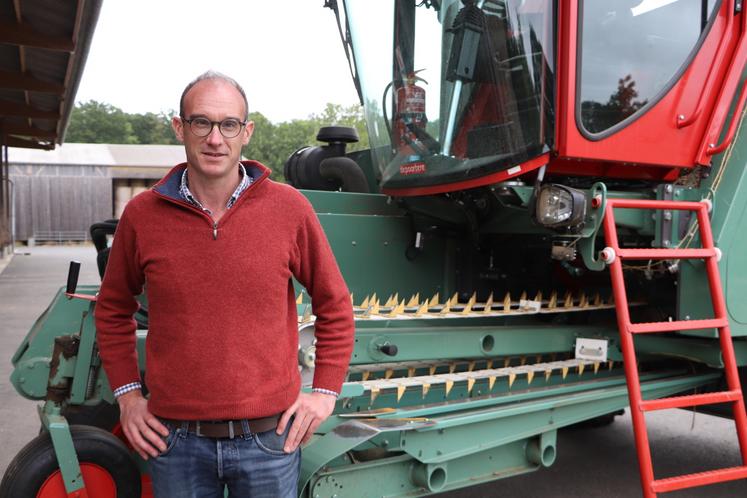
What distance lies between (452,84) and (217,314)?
212cm

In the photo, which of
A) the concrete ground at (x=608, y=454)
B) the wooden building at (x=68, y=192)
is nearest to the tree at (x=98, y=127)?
the wooden building at (x=68, y=192)

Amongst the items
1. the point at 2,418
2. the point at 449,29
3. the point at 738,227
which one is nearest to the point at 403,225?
the point at 449,29

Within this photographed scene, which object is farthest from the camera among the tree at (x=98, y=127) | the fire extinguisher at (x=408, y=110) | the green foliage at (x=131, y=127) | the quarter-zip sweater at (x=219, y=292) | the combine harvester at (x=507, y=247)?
the tree at (x=98, y=127)

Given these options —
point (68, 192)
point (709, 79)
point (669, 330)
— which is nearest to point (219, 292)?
point (669, 330)

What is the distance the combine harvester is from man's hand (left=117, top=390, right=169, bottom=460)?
69 cm

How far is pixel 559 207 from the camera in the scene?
3309 mm

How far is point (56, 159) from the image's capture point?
3197cm

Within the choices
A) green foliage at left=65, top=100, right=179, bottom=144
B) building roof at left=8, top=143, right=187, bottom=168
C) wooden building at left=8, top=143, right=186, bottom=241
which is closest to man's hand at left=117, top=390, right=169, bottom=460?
wooden building at left=8, top=143, right=186, bottom=241

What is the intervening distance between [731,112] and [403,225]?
181 centimetres

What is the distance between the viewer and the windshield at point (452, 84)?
10.7ft

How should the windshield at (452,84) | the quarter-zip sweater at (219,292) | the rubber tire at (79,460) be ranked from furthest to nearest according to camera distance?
the windshield at (452,84) < the rubber tire at (79,460) < the quarter-zip sweater at (219,292)

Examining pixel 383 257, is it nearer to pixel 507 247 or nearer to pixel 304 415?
pixel 507 247

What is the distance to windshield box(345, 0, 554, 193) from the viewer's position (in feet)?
10.7

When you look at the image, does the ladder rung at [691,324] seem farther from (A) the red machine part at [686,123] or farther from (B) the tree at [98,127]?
(B) the tree at [98,127]
